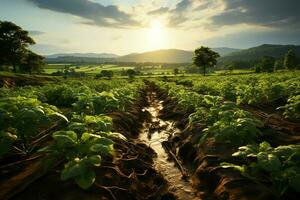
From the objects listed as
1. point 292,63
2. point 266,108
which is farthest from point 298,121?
point 292,63

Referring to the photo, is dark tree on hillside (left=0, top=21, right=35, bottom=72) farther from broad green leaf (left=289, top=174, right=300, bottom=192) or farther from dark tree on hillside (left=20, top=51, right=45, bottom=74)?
broad green leaf (left=289, top=174, right=300, bottom=192)

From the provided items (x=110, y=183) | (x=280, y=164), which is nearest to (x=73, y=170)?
(x=110, y=183)

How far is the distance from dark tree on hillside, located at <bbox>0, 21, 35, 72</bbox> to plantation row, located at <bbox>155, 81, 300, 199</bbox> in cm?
5007

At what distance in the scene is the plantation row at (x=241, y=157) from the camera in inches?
185

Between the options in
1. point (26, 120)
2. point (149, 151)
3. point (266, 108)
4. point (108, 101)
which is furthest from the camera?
point (266, 108)

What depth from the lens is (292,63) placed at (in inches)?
3775

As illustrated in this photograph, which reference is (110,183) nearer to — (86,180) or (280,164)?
(86,180)

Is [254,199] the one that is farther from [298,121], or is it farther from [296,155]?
[298,121]

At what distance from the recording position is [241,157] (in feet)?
23.8

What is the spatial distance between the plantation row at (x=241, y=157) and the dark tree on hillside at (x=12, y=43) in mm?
50069

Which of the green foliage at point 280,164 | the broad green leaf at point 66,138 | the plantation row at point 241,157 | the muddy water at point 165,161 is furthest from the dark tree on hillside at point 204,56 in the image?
the broad green leaf at point 66,138

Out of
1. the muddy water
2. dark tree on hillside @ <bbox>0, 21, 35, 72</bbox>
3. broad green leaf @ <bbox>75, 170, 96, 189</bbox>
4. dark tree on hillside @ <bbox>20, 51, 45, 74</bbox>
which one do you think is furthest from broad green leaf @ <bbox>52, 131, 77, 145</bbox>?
dark tree on hillside @ <bbox>20, 51, 45, 74</bbox>

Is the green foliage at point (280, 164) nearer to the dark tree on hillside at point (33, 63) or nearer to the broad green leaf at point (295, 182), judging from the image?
the broad green leaf at point (295, 182)

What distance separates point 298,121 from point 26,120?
9440 mm
